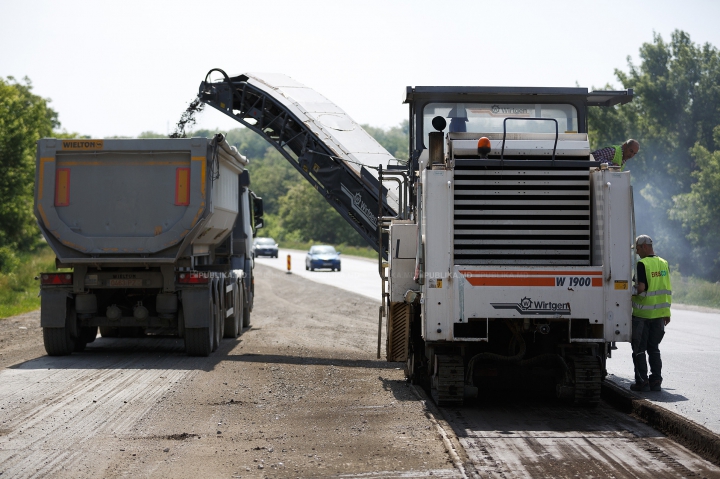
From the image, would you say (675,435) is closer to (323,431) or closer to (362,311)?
(323,431)

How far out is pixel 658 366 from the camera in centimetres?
1009

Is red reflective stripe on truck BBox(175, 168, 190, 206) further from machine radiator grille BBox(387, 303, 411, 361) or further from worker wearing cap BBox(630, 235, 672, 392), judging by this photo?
worker wearing cap BBox(630, 235, 672, 392)

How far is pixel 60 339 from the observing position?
1373 cm

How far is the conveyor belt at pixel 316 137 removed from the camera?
15430 mm

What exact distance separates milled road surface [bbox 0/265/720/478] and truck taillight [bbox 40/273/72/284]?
3.83 ft

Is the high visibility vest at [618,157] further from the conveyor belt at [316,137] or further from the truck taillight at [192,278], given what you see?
the truck taillight at [192,278]

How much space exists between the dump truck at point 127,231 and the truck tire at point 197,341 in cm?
2

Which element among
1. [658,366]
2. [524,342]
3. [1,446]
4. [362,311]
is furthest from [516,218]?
[362,311]

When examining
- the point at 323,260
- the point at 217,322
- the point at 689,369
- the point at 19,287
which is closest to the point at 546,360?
the point at 689,369

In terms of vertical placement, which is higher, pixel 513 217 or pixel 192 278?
pixel 513 217

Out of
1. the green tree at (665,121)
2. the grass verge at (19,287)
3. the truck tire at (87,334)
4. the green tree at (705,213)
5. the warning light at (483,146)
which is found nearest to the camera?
the warning light at (483,146)

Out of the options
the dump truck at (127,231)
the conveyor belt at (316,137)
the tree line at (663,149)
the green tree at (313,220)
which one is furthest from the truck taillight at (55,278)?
the green tree at (313,220)

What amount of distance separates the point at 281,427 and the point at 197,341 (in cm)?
577

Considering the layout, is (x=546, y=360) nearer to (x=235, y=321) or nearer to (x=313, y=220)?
(x=235, y=321)
